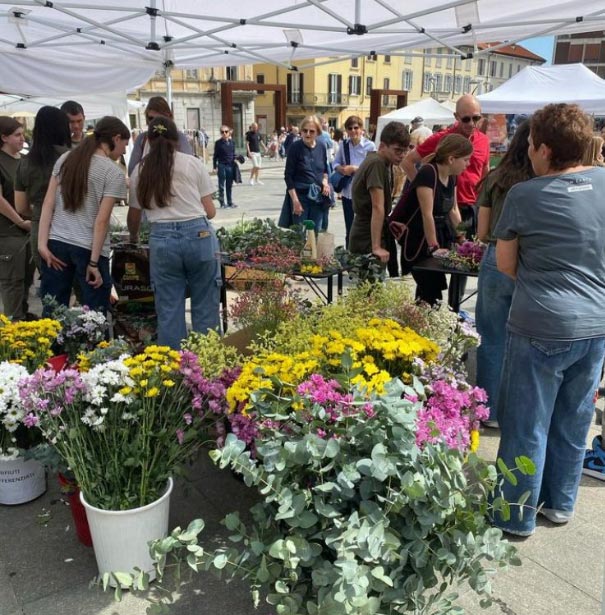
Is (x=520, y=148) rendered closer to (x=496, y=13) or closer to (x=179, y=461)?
(x=179, y=461)

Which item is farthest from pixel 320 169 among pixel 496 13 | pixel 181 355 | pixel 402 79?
pixel 402 79

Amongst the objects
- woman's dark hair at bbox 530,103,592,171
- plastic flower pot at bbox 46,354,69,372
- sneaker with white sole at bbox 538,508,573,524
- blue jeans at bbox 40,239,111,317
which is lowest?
sneaker with white sole at bbox 538,508,573,524

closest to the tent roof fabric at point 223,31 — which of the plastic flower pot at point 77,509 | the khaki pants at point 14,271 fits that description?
the khaki pants at point 14,271

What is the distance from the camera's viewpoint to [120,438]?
219 cm

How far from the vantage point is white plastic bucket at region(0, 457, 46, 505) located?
2.66m

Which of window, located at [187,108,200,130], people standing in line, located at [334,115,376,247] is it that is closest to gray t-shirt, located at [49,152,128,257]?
people standing in line, located at [334,115,376,247]

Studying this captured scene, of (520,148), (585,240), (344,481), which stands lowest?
(344,481)

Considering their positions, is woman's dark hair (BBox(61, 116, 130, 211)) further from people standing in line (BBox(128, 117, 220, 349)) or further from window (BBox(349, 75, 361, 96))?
window (BBox(349, 75, 361, 96))

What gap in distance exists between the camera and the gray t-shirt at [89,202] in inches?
135

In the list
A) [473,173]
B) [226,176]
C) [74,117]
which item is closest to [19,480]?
[74,117]

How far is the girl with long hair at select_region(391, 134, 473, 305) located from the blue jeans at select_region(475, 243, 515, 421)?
62cm

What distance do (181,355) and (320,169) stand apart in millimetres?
4729

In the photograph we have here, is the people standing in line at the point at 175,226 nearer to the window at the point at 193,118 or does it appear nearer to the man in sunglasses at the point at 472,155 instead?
the man in sunglasses at the point at 472,155

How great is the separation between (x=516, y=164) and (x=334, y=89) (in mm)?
61014
